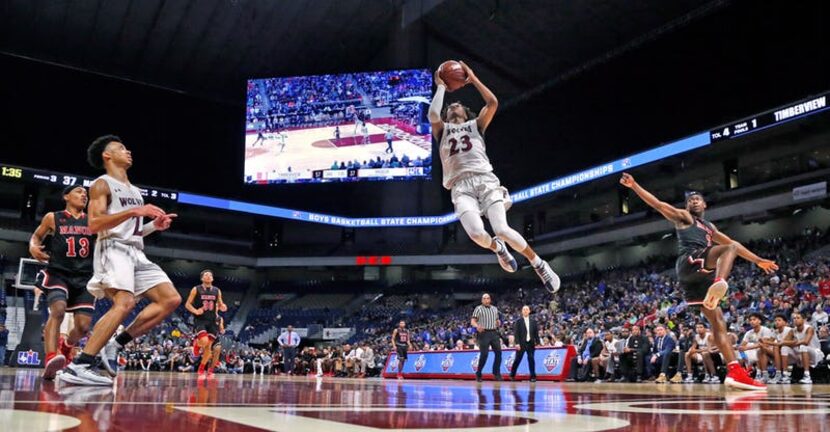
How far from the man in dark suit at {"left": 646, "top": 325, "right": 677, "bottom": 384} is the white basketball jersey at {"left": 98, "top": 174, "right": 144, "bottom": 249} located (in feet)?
31.6

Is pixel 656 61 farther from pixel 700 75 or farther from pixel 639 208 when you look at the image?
pixel 639 208

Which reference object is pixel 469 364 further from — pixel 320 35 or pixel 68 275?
pixel 320 35

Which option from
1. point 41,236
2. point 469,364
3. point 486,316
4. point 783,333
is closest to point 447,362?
point 469,364

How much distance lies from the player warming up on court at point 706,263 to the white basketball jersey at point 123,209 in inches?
155

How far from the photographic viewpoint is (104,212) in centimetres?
432

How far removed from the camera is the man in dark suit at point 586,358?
13547mm

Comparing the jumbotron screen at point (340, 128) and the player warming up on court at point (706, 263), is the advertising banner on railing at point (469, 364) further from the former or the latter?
the jumbotron screen at point (340, 128)

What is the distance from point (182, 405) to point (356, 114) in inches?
1053

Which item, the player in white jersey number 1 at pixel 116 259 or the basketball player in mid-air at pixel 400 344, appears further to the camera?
the basketball player in mid-air at pixel 400 344

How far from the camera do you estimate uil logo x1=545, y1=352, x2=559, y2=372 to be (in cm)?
1282

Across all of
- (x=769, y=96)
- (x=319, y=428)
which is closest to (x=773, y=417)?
(x=319, y=428)

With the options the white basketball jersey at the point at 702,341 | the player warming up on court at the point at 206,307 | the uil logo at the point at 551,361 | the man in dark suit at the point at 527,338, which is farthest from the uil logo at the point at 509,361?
the player warming up on court at the point at 206,307

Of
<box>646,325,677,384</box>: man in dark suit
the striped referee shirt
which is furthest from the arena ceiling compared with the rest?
the striped referee shirt

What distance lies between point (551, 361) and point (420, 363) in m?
4.55
